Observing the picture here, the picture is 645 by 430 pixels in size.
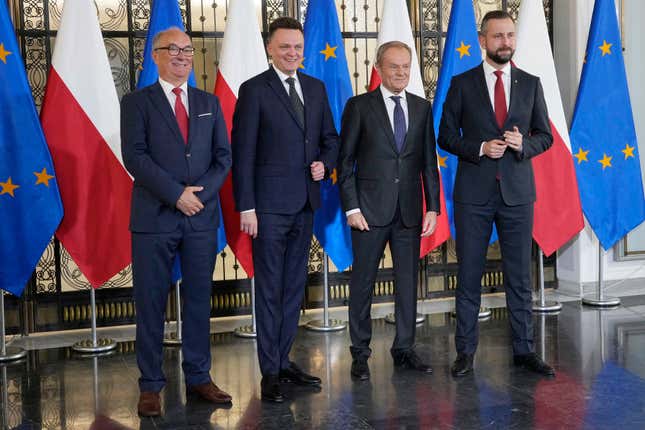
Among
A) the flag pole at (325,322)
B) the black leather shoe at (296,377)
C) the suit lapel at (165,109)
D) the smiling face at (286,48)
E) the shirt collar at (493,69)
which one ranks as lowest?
the black leather shoe at (296,377)

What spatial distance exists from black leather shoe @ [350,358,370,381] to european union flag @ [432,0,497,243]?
1.63 m

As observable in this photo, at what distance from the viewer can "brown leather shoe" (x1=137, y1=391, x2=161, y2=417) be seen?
367 cm

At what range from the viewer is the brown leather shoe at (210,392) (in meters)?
3.82

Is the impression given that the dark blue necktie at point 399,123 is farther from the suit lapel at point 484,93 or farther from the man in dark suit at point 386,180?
the suit lapel at point 484,93

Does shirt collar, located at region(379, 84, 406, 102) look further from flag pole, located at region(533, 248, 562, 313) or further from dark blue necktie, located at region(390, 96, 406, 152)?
flag pole, located at region(533, 248, 562, 313)

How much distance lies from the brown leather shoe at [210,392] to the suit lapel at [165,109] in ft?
3.76

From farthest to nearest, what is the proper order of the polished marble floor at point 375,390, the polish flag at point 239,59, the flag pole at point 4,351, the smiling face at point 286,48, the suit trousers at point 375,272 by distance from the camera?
the polish flag at point 239,59 → the flag pole at point 4,351 → the suit trousers at point 375,272 → the smiling face at point 286,48 → the polished marble floor at point 375,390

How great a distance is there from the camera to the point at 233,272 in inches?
233

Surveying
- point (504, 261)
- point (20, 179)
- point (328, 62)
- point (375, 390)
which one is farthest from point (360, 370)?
point (20, 179)

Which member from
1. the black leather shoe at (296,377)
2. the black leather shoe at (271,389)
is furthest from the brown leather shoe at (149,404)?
the black leather shoe at (296,377)

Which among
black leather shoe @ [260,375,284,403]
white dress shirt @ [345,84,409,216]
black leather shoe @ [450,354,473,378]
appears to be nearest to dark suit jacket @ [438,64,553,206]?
white dress shirt @ [345,84,409,216]

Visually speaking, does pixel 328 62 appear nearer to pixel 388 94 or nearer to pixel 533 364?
pixel 388 94

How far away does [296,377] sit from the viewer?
13.5 feet

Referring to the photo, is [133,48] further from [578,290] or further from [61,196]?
[578,290]
